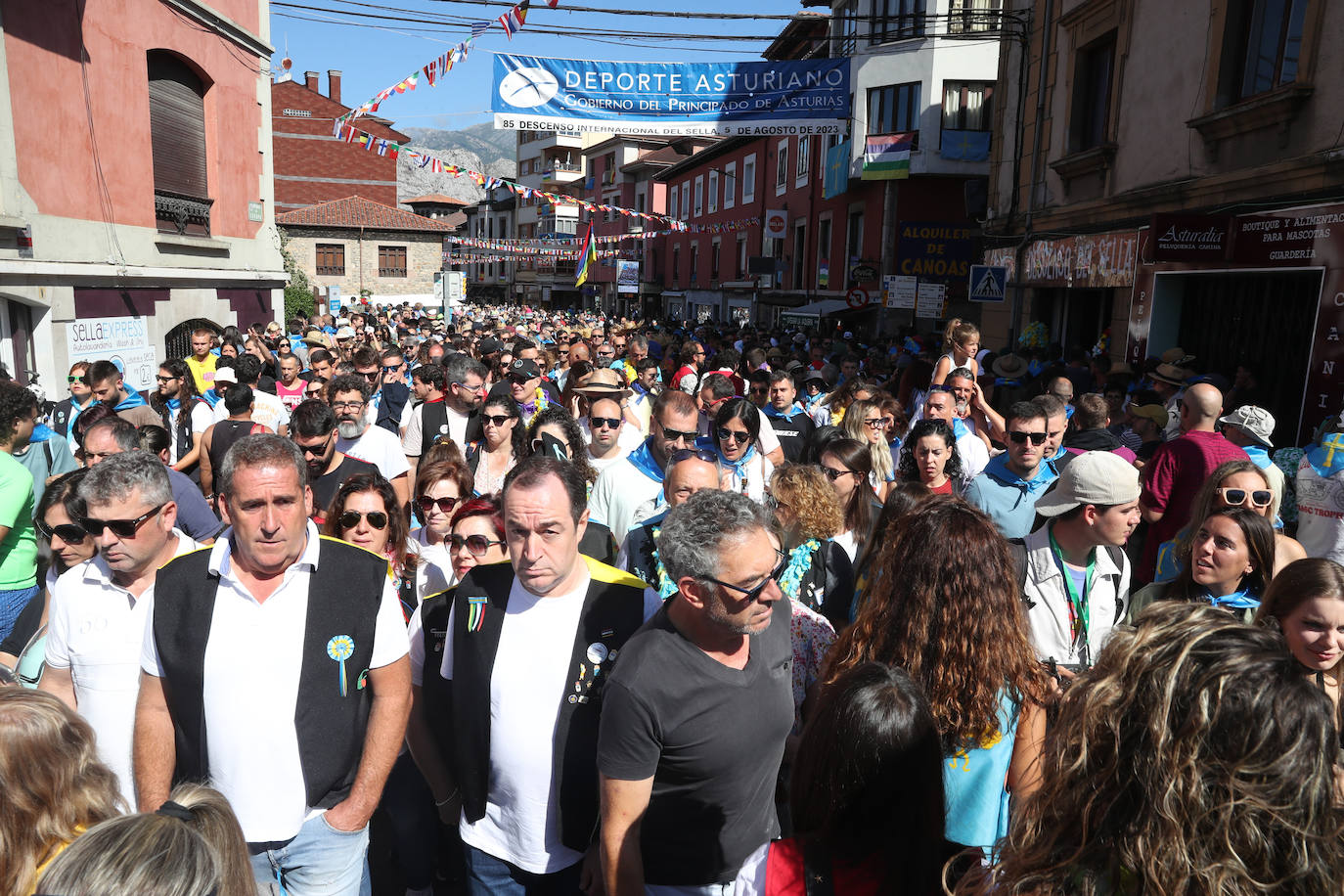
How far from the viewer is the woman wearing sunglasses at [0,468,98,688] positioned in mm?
3242

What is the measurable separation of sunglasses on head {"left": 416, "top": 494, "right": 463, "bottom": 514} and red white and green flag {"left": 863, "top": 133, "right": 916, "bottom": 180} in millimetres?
21374

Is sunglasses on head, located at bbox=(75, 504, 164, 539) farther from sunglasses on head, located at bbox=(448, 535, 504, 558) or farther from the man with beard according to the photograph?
the man with beard

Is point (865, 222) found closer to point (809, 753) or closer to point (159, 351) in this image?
point (159, 351)

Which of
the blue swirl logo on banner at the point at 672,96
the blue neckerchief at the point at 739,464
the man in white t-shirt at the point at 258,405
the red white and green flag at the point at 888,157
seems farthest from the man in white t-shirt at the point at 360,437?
the red white and green flag at the point at 888,157

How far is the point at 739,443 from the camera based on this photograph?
5480 mm

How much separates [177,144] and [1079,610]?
52.8ft

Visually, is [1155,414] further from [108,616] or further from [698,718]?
[108,616]

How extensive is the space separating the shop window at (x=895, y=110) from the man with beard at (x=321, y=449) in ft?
70.6

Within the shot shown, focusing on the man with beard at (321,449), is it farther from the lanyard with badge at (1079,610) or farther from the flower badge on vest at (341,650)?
the lanyard with badge at (1079,610)

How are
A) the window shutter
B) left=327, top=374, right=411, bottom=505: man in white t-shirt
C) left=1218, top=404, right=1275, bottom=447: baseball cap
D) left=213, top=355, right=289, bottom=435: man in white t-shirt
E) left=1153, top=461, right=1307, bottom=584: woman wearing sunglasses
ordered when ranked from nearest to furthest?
left=1153, top=461, right=1307, bottom=584: woman wearing sunglasses, left=1218, top=404, right=1275, bottom=447: baseball cap, left=327, top=374, right=411, bottom=505: man in white t-shirt, left=213, top=355, right=289, bottom=435: man in white t-shirt, the window shutter

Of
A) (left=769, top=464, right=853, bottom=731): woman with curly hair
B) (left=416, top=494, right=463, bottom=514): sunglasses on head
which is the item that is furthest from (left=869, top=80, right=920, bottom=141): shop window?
(left=416, top=494, right=463, bottom=514): sunglasses on head

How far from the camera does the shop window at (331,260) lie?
42.4 metres

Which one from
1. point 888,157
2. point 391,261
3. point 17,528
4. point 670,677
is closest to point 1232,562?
point 670,677

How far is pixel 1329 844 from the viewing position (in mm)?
1358
